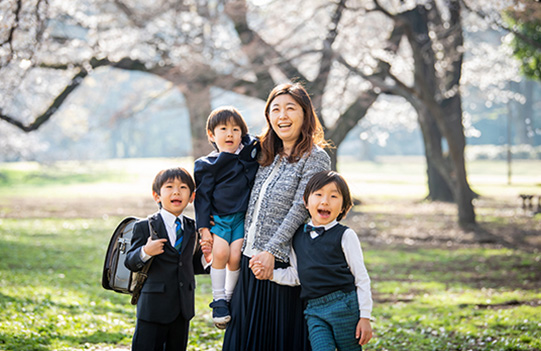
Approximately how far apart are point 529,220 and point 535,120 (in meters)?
21.7

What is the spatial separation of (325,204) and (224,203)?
546 millimetres

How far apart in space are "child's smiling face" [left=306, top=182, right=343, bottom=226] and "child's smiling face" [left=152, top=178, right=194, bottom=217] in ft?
2.30

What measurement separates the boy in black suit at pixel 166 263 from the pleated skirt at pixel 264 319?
0.96ft

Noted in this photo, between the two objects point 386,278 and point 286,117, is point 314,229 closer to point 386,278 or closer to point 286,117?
point 286,117

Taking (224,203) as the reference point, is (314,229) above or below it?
below

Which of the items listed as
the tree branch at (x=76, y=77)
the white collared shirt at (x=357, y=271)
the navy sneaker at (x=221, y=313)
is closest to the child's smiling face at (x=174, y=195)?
the navy sneaker at (x=221, y=313)

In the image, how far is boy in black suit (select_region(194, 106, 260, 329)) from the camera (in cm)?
327

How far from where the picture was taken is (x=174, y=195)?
3.36 m

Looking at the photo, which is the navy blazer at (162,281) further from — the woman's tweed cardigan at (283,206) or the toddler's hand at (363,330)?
the toddler's hand at (363,330)

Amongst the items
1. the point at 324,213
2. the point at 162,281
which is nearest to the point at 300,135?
the point at 324,213

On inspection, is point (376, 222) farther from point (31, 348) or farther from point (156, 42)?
point (31, 348)

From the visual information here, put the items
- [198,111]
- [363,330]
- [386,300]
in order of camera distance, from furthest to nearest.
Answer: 1. [198,111]
2. [386,300]
3. [363,330]

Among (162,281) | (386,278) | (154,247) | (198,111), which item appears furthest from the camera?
(198,111)

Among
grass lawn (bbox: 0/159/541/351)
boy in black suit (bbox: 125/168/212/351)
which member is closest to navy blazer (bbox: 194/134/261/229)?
boy in black suit (bbox: 125/168/212/351)
